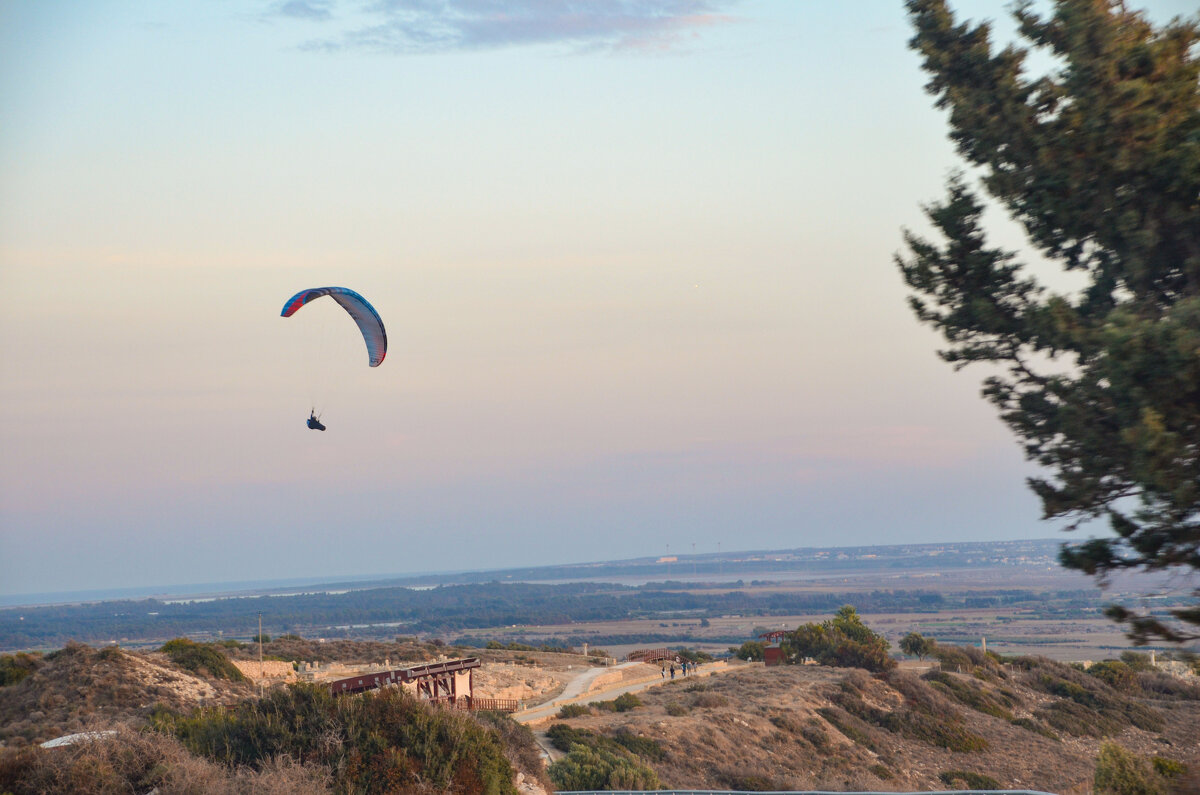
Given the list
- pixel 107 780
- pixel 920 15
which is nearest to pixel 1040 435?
pixel 920 15

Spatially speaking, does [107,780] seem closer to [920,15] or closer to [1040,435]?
[1040,435]

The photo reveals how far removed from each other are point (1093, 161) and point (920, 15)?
3.21 metres

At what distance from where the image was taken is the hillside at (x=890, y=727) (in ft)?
97.8

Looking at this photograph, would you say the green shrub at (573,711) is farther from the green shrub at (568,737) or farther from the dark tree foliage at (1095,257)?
the dark tree foliage at (1095,257)

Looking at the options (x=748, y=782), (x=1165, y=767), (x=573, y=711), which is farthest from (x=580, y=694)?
(x=1165, y=767)

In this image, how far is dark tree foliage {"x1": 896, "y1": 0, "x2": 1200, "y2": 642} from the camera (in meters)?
10.4

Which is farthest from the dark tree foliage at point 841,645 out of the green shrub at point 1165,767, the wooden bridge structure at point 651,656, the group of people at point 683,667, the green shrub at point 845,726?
the green shrub at point 1165,767

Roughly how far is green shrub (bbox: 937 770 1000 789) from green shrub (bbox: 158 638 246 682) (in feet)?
82.3

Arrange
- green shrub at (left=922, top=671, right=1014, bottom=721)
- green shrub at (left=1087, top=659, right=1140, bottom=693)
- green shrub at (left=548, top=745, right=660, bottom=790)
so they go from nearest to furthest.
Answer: green shrub at (left=548, top=745, right=660, bottom=790)
green shrub at (left=922, top=671, right=1014, bottom=721)
green shrub at (left=1087, top=659, right=1140, bottom=693)

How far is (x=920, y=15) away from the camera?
13.3 metres

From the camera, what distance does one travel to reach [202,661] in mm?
36531

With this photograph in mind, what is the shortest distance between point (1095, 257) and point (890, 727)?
3170 centimetres

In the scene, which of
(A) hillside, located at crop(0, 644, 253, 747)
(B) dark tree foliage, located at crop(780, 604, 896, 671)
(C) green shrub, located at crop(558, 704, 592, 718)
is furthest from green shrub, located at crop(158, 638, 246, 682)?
(B) dark tree foliage, located at crop(780, 604, 896, 671)

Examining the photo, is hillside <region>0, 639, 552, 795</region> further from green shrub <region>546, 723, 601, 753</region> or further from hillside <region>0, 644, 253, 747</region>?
hillside <region>0, 644, 253, 747</region>
